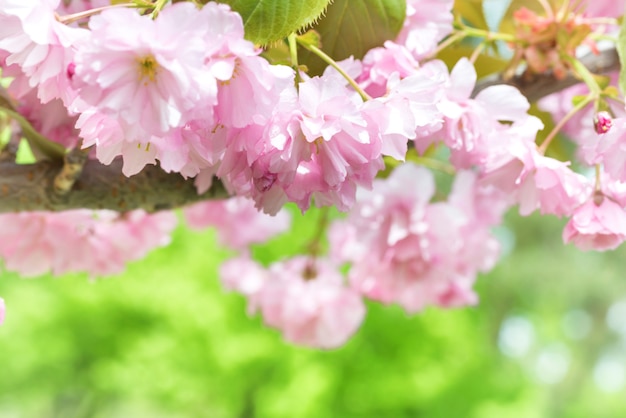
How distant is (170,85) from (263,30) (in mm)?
66

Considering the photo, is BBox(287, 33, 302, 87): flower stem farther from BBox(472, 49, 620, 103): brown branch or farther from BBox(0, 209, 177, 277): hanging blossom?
BBox(0, 209, 177, 277): hanging blossom

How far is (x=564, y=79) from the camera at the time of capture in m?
0.66

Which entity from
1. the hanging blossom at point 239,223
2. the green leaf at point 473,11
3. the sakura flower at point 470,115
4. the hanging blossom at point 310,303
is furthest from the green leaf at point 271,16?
the hanging blossom at point 239,223

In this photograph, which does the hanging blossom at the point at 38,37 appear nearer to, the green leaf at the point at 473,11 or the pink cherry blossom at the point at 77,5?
the pink cherry blossom at the point at 77,5

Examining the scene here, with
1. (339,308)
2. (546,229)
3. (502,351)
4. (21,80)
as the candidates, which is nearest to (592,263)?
(546,229)

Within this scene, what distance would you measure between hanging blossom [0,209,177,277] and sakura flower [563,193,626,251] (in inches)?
17.7

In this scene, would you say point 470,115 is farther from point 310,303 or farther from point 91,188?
point 310,303

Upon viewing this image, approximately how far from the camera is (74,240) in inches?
31.7

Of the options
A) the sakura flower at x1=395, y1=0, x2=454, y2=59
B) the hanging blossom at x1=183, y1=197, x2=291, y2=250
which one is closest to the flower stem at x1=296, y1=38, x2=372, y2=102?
the sakura flower at x1=395, y1=0, x2=454, y2=59

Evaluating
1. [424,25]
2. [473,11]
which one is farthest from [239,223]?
[424,25]

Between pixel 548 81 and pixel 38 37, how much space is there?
0.44m

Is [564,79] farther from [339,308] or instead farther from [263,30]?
[339,308]

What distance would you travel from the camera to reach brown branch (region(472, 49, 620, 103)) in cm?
67

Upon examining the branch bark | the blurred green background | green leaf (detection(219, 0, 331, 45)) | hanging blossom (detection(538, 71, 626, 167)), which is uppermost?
green leaf (detection(219, 0, 331, 45))
